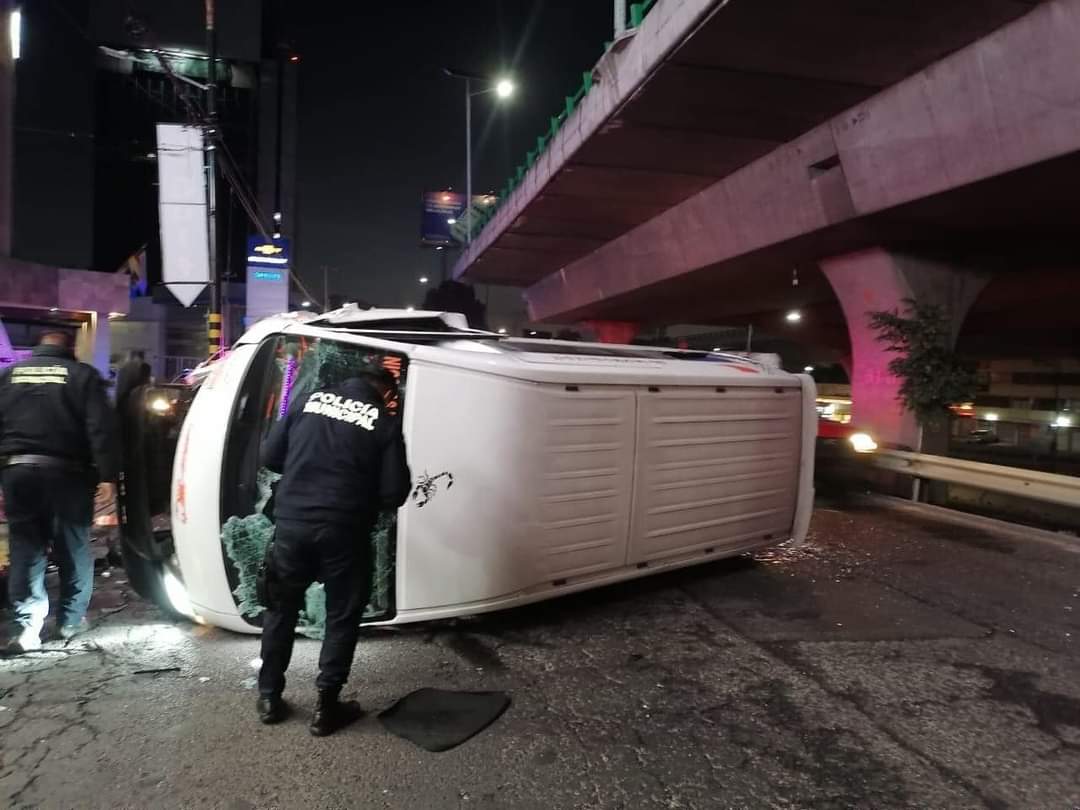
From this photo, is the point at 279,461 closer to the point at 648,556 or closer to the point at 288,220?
the point at 648,556

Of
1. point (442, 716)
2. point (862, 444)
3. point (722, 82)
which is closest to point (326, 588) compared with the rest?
point (442, 716)

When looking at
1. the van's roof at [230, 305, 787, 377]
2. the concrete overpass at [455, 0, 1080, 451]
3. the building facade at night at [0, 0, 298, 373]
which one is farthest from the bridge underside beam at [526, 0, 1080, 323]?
the building facade at night at [0, 0, 298, 373]

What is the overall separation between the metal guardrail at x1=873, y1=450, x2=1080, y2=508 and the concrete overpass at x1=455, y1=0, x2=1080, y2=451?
290 centimetres

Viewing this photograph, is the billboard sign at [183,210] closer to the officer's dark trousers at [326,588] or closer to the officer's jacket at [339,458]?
the officer's jacket at [339,458]

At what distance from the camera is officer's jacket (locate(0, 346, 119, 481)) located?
3.67m

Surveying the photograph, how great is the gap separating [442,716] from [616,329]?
26.7 meters

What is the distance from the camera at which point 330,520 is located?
2871 millimetres

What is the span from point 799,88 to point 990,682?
7.97m

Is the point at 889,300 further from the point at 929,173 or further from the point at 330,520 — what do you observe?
the point at 330,520

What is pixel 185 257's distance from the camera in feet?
33.9

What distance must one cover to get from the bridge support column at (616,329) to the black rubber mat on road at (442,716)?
85.7 ft

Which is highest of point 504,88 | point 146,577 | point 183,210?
point 504,88

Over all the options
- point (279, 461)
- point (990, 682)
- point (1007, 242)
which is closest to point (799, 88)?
point (1007, 242)

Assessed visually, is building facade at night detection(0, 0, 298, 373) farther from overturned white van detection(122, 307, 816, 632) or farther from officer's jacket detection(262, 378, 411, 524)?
officer's jacket detection(262, 378, 411, 524)
